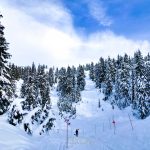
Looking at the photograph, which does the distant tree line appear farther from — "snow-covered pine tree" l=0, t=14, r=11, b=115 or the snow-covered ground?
"snow-covered pine tree" l=0, t=14, r=11, b=115

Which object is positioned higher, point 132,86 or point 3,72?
point 132,86

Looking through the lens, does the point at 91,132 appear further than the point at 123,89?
No

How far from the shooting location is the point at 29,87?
60.2 m

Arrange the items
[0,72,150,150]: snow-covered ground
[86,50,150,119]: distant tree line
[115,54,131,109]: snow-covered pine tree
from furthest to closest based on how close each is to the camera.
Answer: [115,54,131,109]: snow-covered pine tree → [86,50,150,119]: distant tree line → [0,72,150,150]: snow-covered ground

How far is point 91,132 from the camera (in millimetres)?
57406

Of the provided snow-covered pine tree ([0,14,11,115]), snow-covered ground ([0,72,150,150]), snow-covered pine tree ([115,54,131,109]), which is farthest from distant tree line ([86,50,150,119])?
snow-covered pine tree ([0,14,11,115])

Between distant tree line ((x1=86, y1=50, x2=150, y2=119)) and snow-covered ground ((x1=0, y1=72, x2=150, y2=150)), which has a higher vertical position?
distant tree line ((x1=86, y1=50, x2=150, y2=119))

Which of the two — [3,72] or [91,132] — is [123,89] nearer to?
[91,132]

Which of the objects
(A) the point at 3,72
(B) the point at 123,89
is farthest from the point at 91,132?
(A) the point at 3,72

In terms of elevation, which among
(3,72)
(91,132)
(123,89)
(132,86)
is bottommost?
(91,132)

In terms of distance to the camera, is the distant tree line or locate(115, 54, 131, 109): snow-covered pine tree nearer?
the distant tree line

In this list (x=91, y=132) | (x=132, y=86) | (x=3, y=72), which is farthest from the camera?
(x=132, y=86)

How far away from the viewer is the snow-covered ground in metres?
24.9

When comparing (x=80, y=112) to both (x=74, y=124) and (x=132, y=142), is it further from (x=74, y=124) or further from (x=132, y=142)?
(x=132, y=142)
